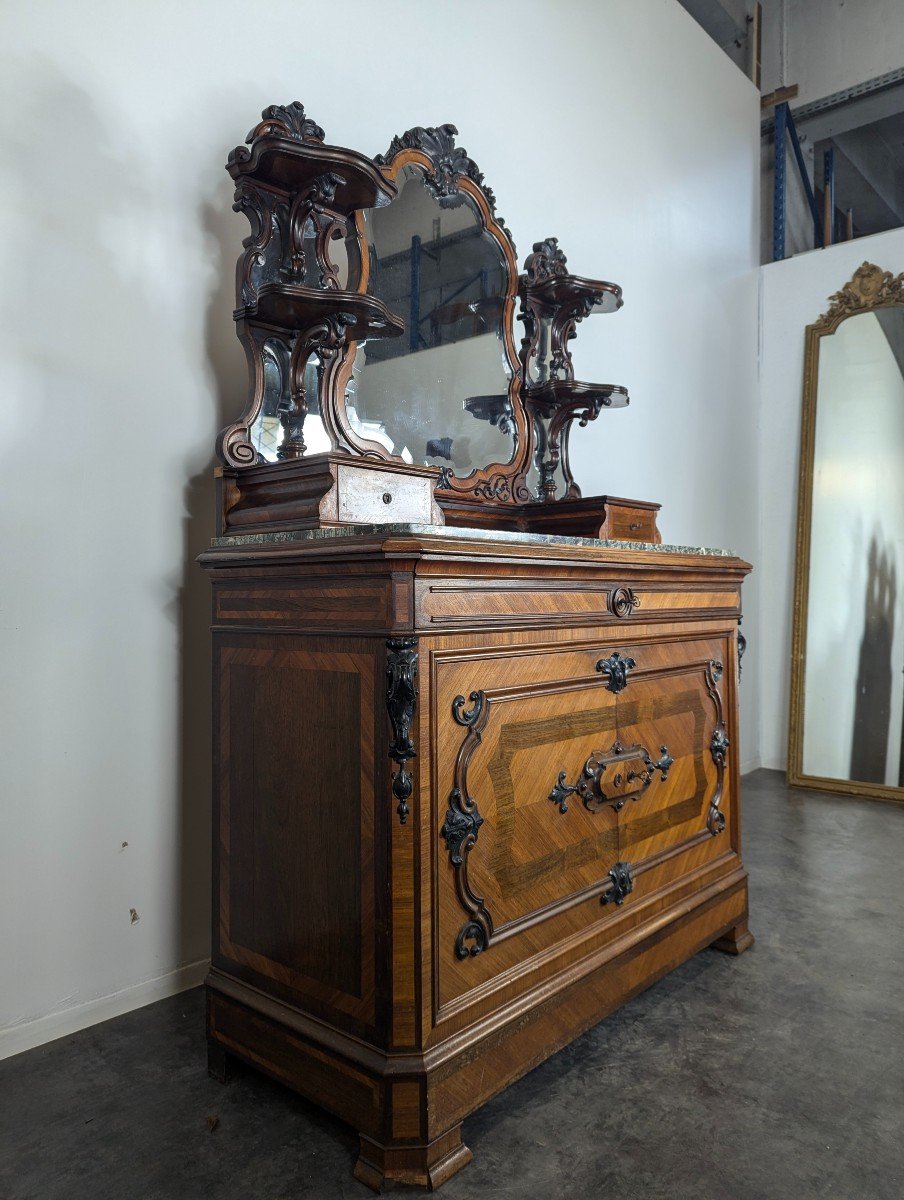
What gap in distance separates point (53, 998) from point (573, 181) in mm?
3269

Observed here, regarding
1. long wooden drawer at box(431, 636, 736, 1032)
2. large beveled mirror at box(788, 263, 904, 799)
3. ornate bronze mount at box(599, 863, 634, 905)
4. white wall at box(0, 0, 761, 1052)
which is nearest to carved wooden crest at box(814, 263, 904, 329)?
large beveled mirror at box(788, 263, 904, 799)

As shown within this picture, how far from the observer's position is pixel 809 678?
442 cm

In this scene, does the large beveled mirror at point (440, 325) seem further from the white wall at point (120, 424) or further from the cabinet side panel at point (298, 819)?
the cabinet side panel at point (298, 819)

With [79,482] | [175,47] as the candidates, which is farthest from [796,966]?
[175,47]

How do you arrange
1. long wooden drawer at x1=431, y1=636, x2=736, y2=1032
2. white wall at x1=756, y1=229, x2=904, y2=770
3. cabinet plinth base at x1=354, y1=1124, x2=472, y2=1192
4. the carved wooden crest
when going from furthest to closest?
white wall at x1=756, y1=229, x2=904, y2=770, the carved wooden crest, long wooden drawer at x1=431, y1=636, x2=736, y2=1032, cabinet plinth base at x1=354, y1=1124, x2=472, y2=1192

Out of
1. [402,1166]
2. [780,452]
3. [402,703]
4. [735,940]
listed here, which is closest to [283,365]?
[402,703]

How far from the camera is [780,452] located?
473 cm

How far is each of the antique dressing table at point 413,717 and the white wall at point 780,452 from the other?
2.41 m

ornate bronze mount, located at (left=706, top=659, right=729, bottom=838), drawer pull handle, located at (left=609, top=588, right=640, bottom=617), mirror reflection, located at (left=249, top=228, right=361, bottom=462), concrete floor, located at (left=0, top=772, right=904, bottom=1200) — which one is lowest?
concrete floor, located at (left=0, top=772, right=904, bottom=1200)

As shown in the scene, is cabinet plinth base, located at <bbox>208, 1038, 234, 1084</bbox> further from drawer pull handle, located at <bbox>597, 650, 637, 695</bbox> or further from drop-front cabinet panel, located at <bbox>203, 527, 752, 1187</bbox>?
drawer pull handle, located at <bbox>597, 650, 637, 695</bbox>

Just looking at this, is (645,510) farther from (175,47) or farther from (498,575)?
(175,47)

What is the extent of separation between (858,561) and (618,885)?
300cm

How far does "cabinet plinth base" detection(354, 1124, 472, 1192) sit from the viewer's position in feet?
4.65

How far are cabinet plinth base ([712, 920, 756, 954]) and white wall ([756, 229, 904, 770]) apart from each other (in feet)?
8.03
